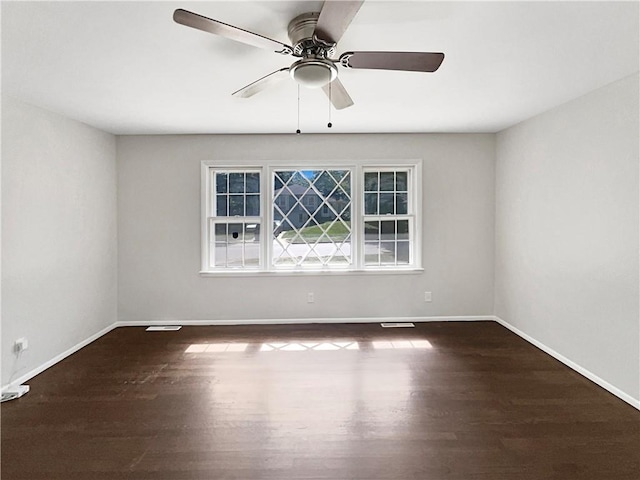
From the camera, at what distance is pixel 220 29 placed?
1627 millimetres

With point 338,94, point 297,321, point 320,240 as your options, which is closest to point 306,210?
point 320,240

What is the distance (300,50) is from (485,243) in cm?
360

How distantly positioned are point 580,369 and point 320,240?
2924 millimetres

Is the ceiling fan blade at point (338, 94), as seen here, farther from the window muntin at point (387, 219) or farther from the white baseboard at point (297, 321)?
the white baseboard at point (297, 321)

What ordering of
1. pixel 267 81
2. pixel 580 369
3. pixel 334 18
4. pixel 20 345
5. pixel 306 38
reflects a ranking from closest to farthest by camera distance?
pixel 334 18 → pixel 306 38 → pixel 267 81 → pixel 20 345 → pixel 580 369

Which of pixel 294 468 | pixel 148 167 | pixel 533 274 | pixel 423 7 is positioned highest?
pixel 423 7

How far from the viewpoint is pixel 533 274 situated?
12.5 feet

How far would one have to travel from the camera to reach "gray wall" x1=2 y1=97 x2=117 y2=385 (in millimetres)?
2918

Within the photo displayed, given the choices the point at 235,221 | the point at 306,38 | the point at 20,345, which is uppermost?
the point at 306,38

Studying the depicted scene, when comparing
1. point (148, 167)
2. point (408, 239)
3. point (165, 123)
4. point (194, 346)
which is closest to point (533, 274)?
point (408, 239)

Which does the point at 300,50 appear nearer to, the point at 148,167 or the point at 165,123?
the point at 165,123

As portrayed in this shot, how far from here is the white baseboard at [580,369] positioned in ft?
8.56

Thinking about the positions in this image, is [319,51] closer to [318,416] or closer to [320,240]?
[318,416]

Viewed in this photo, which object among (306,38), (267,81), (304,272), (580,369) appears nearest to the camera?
(306,38)
